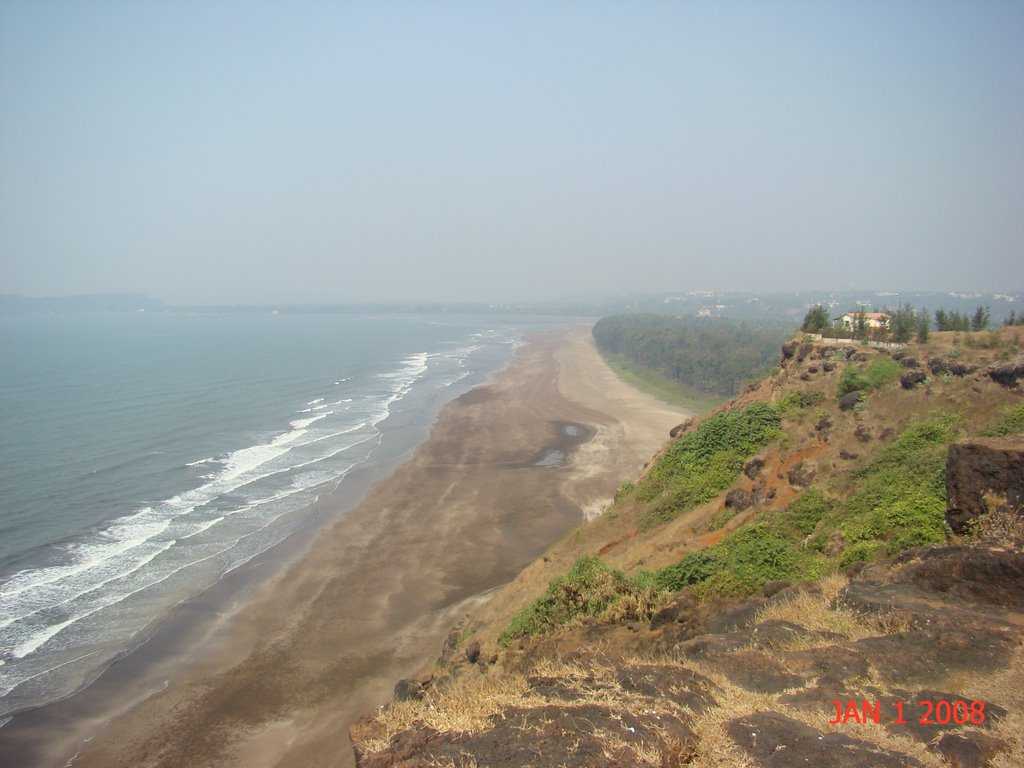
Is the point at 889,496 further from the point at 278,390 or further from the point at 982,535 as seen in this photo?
the point at 278,390

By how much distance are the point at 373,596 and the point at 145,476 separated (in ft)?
80.6

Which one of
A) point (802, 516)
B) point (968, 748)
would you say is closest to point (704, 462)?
point (802, 516)

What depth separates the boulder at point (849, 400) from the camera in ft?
77.4

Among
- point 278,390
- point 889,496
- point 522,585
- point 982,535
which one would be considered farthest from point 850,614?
point 278,390

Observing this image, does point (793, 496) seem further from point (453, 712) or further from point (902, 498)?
point (453, 712)

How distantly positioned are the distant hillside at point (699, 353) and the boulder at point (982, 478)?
184ft

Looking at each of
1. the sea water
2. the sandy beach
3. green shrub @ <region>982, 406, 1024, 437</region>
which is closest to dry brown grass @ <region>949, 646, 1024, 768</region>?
green shrub @ <region>982, 406, 1024, 437</region>

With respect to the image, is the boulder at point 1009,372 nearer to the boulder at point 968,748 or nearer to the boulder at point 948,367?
the boulder at point 948,367

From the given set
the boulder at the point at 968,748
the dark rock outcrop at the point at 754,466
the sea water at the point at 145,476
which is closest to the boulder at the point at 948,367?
the dark rock outcrop at the point at 754,466

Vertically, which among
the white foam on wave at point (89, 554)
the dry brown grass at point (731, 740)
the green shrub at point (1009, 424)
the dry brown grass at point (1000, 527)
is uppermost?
the green shrub at point (1009, 424)

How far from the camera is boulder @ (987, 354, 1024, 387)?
19484 millimetres

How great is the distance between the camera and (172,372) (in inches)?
3575

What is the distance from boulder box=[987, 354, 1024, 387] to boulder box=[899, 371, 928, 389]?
2348 millimetres
